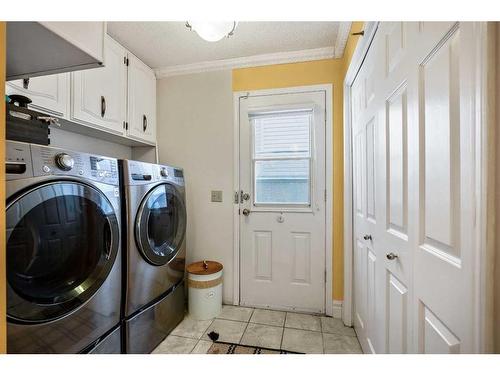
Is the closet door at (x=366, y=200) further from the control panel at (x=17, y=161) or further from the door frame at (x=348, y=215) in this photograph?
the control panel at (x=17, y=161)

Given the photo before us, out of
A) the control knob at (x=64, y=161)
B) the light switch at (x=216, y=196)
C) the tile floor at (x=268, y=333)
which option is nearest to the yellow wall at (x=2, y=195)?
the control knob at (x=64, y=161)

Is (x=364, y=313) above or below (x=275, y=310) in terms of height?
above

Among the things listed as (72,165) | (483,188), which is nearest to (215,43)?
(72,165)

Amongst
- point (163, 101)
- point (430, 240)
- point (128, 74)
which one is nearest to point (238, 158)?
point (163, 101)

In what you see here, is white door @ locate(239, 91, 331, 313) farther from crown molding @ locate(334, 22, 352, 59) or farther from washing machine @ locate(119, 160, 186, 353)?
washing machine @ locate(119, 160, 186, 353)

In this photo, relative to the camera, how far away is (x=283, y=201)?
1950 mm

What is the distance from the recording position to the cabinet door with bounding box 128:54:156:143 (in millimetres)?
1831

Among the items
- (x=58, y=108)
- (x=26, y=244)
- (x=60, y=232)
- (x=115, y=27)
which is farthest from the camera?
(x=115, y=27)

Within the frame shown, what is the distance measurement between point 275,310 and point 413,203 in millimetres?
1619

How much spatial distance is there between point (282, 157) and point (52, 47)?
155 centimetres

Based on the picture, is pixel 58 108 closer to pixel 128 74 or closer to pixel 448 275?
pixel 128 74

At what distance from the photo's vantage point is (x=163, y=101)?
2145mm
